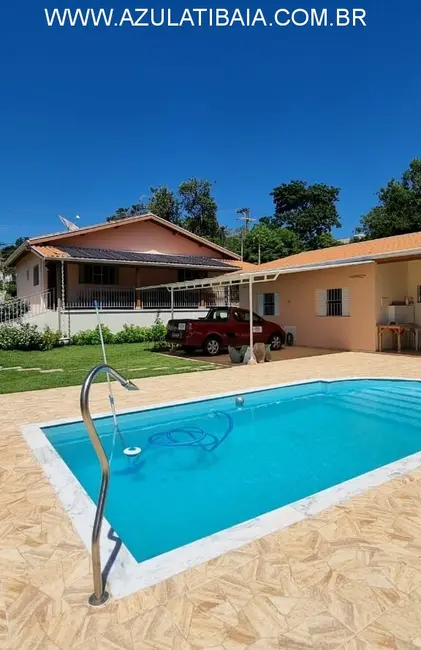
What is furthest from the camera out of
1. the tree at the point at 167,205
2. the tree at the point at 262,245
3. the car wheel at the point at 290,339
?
the tree at the point at 262,245

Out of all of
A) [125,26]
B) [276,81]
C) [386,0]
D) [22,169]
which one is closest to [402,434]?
[386,0]

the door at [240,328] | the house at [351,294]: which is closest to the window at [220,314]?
the door at [240,328]

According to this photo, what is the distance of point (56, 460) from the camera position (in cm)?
475

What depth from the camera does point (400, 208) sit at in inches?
1448

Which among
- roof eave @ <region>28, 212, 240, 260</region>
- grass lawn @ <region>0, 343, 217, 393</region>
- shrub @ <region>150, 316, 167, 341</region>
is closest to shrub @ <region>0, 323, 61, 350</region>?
grass lawn @ <region>0, 343, 217, 393</region>

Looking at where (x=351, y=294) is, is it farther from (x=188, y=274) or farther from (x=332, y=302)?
(x=188, y=274)

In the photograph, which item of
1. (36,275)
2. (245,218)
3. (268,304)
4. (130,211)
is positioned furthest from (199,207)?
(268,304)

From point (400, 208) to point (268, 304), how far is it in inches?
987

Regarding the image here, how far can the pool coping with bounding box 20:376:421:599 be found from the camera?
2.63 meters

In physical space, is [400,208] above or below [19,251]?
above

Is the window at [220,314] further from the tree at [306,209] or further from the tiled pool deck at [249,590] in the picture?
the tree at [306,209]

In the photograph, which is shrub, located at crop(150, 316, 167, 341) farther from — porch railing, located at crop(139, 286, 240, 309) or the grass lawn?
the grass lawn

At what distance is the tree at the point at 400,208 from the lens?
3606cm

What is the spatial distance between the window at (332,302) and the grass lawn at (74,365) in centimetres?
616
